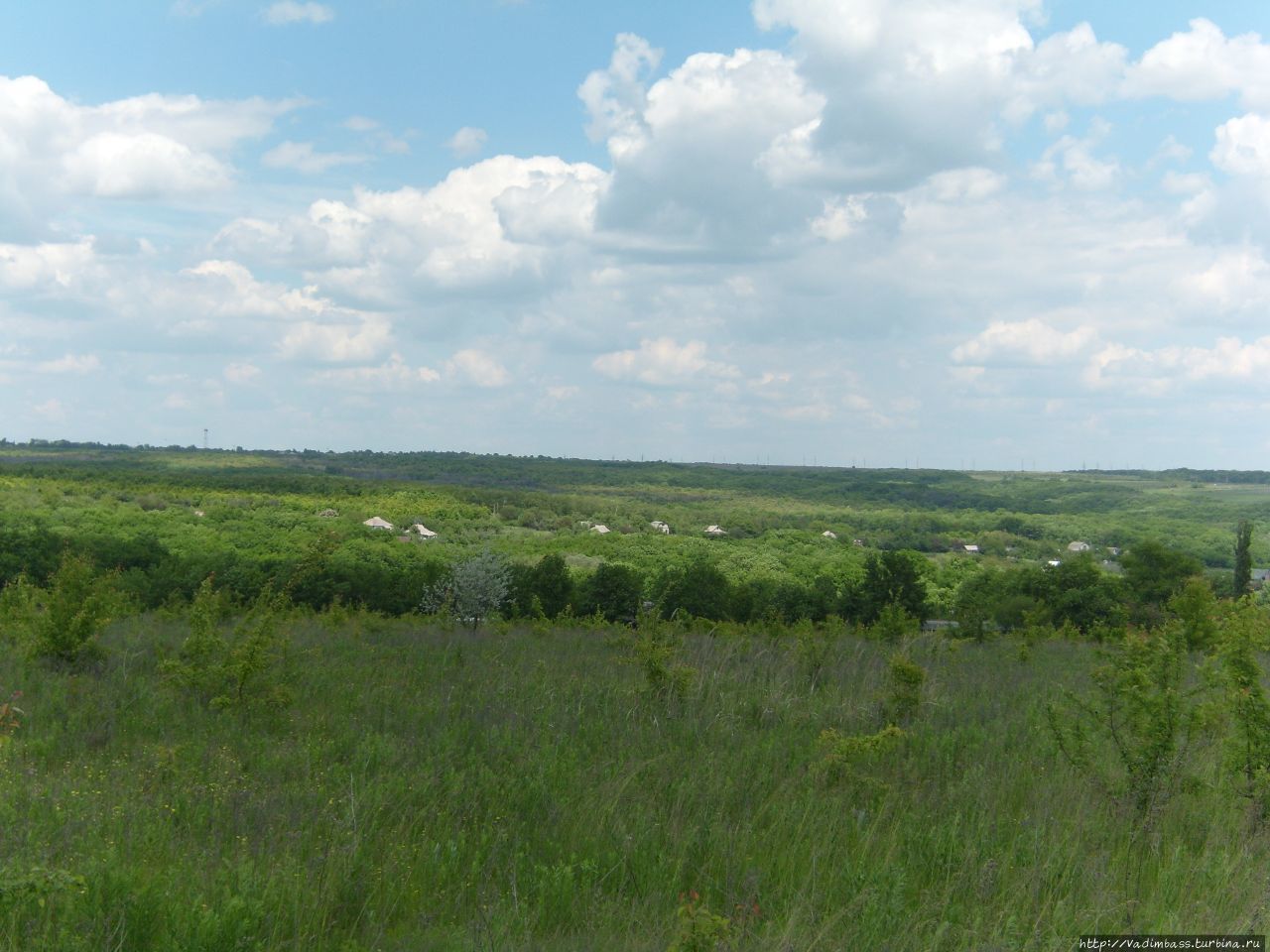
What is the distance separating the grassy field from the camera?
4.14 metres

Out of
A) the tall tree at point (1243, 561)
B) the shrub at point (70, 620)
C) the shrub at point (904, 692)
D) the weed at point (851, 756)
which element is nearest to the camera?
the weed at point (851, 756)

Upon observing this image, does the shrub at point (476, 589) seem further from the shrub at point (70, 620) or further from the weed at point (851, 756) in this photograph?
the weed at point (851, 756)

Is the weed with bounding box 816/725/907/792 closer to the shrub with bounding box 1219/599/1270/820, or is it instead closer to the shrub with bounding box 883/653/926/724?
the shrub with bounding box 883/653/926/724

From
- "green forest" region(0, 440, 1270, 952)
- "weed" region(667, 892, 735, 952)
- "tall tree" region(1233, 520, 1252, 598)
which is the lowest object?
"tall tree" region(1233, 520, 1252, 598)

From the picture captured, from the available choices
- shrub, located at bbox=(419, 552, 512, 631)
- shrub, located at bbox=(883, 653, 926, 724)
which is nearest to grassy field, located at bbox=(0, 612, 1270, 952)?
shrub, located at bbox=(883, 653, 926, 724)

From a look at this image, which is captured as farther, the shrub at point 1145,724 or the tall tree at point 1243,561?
the tall tree at point 1243,561

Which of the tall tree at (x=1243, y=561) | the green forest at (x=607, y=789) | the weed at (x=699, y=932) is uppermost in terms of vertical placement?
the weed at (x=699, y=932)

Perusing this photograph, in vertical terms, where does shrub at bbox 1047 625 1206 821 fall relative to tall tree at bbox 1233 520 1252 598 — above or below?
above

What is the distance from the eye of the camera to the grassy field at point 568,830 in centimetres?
414

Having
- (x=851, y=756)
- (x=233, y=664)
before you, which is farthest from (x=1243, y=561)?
(x=233, y=664)

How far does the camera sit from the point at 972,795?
20.8 ft

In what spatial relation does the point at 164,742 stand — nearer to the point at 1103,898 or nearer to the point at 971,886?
the point at 971,886

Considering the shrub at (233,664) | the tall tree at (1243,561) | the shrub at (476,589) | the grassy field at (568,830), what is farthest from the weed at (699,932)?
the tall tree at (1243,561)

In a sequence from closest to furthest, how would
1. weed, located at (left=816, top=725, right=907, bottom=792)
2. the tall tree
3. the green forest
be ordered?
the green forest, weed, located at (left=816, top=725, right=907, bottom=792), the tall tree
